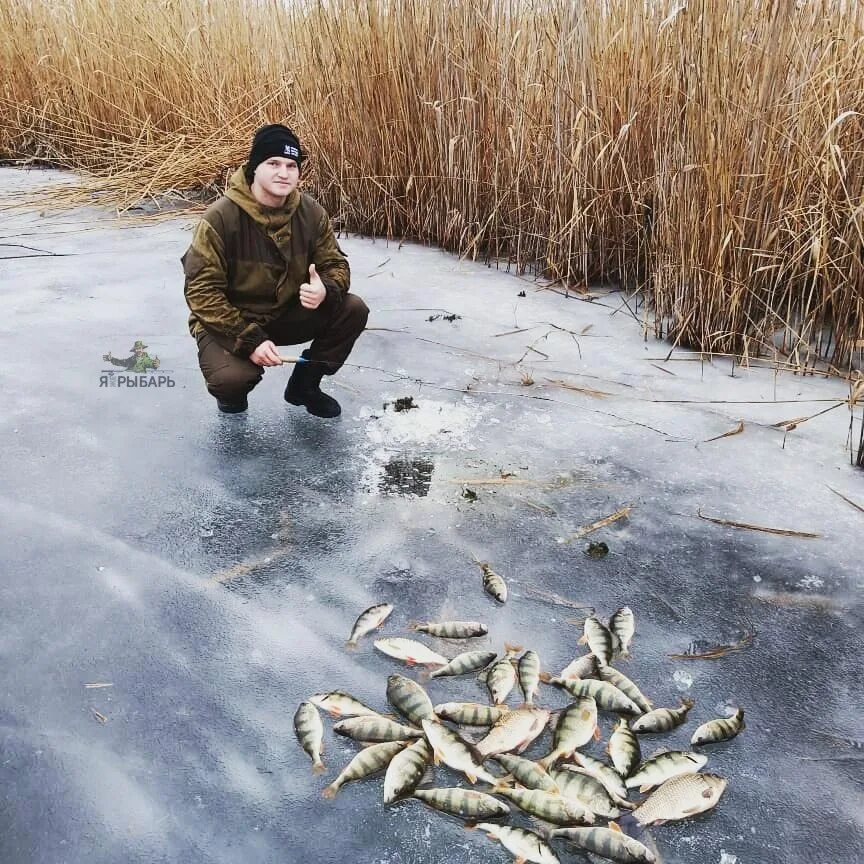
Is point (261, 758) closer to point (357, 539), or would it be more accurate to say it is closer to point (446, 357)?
point (357, 539)

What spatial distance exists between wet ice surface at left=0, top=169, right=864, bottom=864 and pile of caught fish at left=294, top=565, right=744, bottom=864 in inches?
1.7

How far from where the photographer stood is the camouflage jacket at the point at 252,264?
2.85m

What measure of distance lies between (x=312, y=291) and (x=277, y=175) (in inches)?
15.6

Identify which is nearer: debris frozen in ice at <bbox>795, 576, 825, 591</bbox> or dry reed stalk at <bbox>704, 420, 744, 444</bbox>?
debris frozen in ice at <bbox>795, 576, 825, 591</bbox>

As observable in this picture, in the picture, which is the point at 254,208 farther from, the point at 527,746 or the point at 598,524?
the point at 527,746

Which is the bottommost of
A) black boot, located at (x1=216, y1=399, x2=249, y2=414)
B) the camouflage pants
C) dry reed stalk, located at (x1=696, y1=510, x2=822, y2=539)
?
dry reed stalk, located at (x1=696, y1=510, x2=822, y2=539)

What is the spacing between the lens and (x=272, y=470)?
285 cm

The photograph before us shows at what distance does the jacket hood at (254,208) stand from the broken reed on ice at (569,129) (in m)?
1.75

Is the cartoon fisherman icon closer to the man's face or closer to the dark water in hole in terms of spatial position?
the man's face

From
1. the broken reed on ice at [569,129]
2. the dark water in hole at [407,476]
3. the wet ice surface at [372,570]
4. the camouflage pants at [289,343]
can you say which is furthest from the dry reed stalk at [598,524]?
the broken reed on ice at [569,129]

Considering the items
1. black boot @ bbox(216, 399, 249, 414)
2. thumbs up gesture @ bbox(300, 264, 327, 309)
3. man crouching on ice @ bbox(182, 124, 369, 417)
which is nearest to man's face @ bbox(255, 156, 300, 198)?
man crouching on ice @ bbox(182, 124, 369, 417)

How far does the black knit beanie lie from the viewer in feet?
9.10

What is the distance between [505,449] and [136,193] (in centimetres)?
491

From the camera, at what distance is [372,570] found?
91.7 inches
